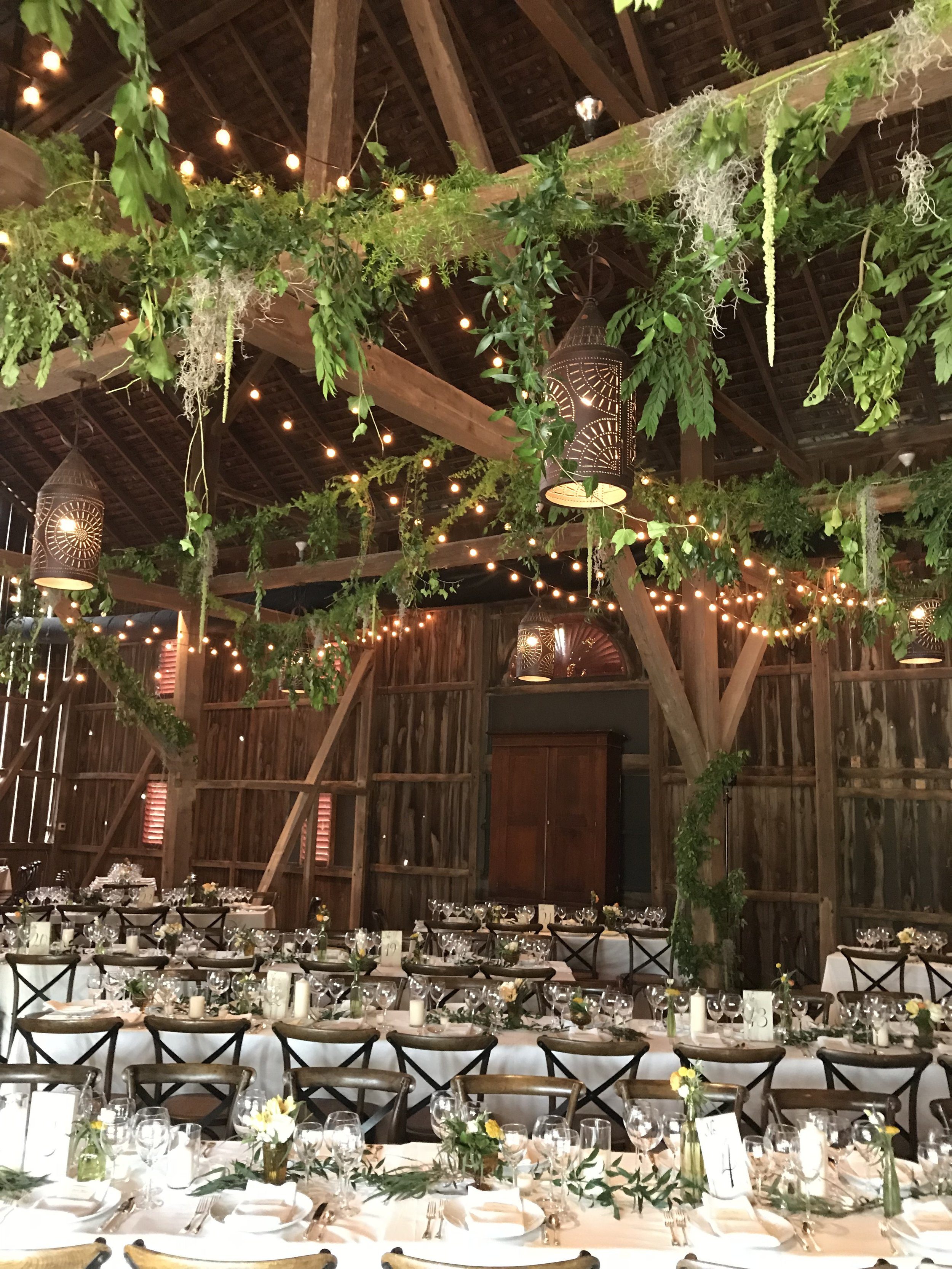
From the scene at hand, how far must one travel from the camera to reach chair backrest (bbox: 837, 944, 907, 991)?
820 centimetres

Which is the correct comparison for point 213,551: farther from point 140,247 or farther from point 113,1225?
point 113,1225

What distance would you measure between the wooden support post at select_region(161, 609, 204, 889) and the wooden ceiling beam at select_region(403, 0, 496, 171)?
22.9 feet

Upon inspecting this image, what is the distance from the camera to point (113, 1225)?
271 cm

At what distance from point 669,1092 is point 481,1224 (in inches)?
59.7

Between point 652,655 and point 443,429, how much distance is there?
10.6 feet

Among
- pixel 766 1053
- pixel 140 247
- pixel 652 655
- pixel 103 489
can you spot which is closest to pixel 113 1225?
pixel 766 1053

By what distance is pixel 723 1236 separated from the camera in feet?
8.75

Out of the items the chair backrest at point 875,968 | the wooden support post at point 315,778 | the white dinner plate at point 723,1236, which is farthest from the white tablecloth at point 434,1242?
the wooden support post at point 315,778

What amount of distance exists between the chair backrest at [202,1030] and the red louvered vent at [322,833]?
A: 905cm

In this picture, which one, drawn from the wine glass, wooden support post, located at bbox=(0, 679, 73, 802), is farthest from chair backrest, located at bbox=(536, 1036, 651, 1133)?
wooden support post, located at bbox=(0, 679, 73, 802)

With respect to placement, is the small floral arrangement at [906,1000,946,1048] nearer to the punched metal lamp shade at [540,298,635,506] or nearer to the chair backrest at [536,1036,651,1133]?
the chair backrest at [536,1036,651,1133]

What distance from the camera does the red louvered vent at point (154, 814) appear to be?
1628 centimetres

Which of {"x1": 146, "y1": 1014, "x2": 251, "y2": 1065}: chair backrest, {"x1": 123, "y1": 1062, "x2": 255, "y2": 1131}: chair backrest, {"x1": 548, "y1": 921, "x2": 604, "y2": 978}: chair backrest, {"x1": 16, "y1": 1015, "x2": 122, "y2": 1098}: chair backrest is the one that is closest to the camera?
{"x1": 123, "y1": 1062, "x2": 255, "y2": 1131}: chair backrest

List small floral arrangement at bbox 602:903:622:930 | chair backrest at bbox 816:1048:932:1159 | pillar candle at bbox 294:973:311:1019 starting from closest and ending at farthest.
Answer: chair backrest at bbox 816:1048:932:1159 → pillar candle at bbox 294:973:311:1019 → small floral arrangement at bbox 602:903:622:930
